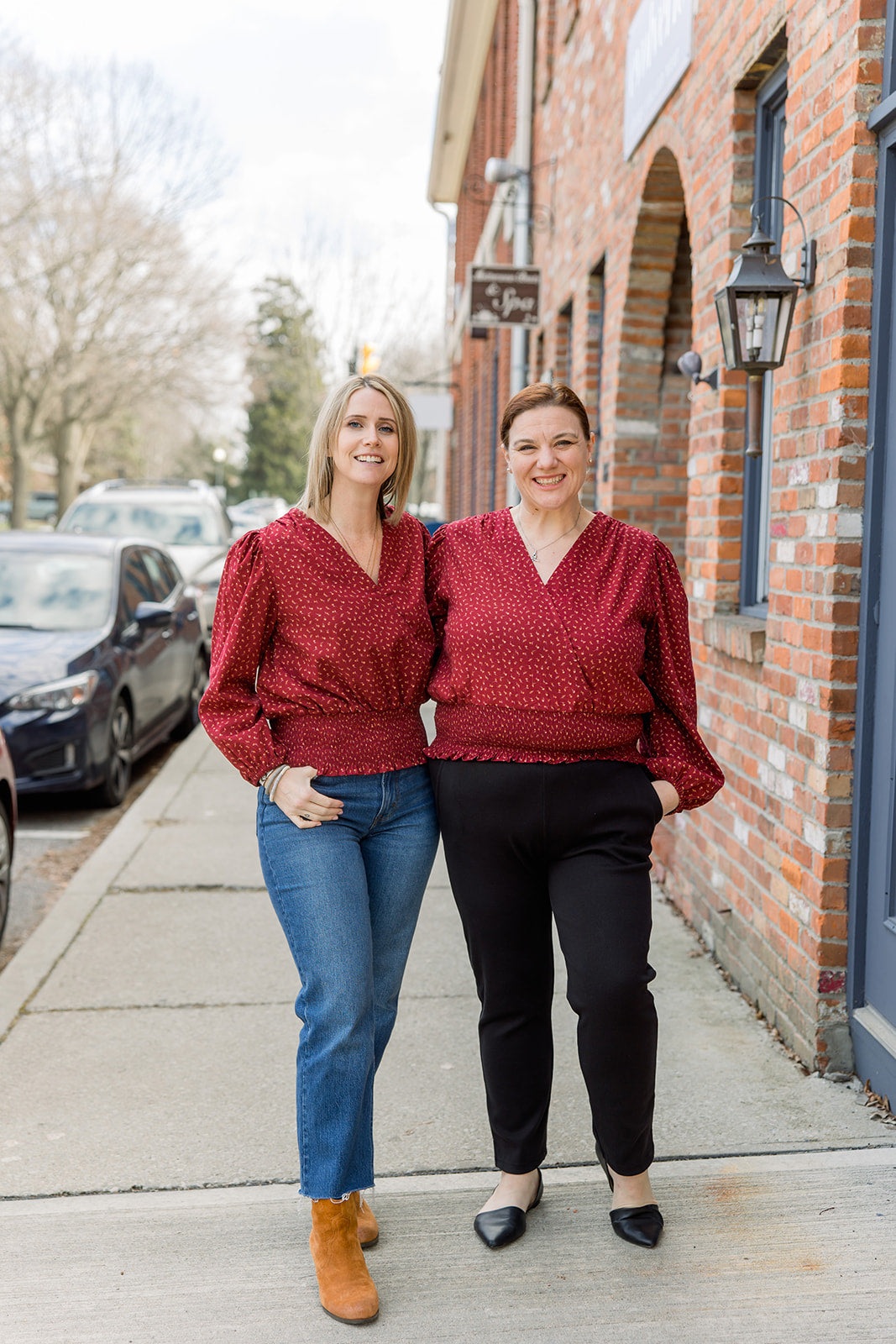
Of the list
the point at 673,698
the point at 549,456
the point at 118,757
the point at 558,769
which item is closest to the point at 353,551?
the point at 549,456

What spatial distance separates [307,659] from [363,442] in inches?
18.4

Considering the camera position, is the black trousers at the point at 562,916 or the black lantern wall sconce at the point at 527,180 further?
the black lantern wall sconce at the point at 527,180

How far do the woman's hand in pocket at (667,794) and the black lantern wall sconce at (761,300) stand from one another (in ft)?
5.15

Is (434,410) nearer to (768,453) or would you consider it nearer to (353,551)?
(768,453)

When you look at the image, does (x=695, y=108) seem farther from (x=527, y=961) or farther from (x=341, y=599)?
(x=527, y=961)

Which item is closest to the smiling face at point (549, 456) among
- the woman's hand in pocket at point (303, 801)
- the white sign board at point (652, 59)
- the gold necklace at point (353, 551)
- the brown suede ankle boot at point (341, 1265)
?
the gold necklace at point (353, 551)

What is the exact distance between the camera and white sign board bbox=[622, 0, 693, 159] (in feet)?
16.8

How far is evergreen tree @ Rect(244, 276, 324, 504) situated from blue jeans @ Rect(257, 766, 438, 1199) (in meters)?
19.8

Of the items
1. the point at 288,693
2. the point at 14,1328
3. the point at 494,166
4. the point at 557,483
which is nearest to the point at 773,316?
the point at 557,483

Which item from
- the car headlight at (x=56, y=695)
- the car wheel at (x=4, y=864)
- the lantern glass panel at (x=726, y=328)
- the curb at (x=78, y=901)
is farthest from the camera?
the car headlight at (x=56, y=695)

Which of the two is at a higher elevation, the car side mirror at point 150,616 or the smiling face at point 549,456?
the smiling face at point 549,456

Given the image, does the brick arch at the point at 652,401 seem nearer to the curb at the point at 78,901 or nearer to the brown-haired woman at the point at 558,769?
the curb at the point at 78,901

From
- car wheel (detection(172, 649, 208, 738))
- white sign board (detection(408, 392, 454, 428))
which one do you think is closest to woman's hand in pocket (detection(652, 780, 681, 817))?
car wheel (detection(172, 649, 208, 738))

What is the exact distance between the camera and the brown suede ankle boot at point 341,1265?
8.16 ft
